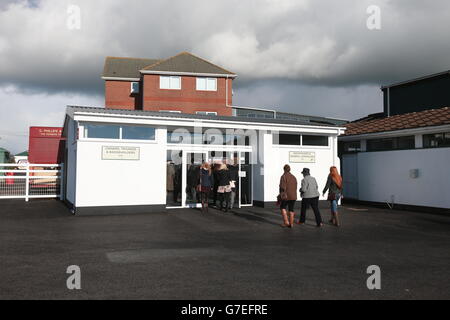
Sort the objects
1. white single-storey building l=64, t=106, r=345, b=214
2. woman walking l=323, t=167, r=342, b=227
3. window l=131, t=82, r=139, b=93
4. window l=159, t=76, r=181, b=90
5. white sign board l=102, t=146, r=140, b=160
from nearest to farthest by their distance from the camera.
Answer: woman walking l=323, t=167, r=342, b=227, white single-storey building l=64, t=106, r=345, b=214, white sign board l=102, t=146, r=140, b=160, window l=159, t=76, r=181, b=90, window l=131, t=82, r=139, b=93

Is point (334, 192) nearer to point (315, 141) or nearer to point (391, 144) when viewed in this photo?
point (315, 141)

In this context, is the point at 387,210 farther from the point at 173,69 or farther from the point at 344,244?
the point at 173,69

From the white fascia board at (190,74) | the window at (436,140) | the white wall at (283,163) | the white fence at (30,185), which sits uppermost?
the white fascia board at (190,74)

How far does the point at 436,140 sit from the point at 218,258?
442 inches

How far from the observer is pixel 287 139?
16688 millimetres

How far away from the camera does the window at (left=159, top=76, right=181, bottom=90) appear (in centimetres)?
3759

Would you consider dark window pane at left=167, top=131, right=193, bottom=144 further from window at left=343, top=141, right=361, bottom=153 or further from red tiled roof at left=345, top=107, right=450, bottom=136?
window at left=343, top=141, right=361, bottom=153

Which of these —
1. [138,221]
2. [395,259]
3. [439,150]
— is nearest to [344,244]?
[395,259]

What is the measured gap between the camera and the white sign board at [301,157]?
54.3ft

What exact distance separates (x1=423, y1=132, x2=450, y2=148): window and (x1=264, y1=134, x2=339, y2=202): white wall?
11.8ft

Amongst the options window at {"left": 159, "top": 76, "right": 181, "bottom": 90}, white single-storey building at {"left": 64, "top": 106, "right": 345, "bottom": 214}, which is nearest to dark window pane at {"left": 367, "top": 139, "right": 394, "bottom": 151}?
white single-storey building at {"left": 64, "top": 106, "right": 345, "bottom": 214}

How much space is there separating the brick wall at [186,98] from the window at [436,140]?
24.4 meters

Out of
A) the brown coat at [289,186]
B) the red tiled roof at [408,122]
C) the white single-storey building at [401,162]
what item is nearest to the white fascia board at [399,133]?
the white single-storey building at [401,162]

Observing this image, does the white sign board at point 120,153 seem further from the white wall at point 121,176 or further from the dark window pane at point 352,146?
the dark window pane at point 352,146
